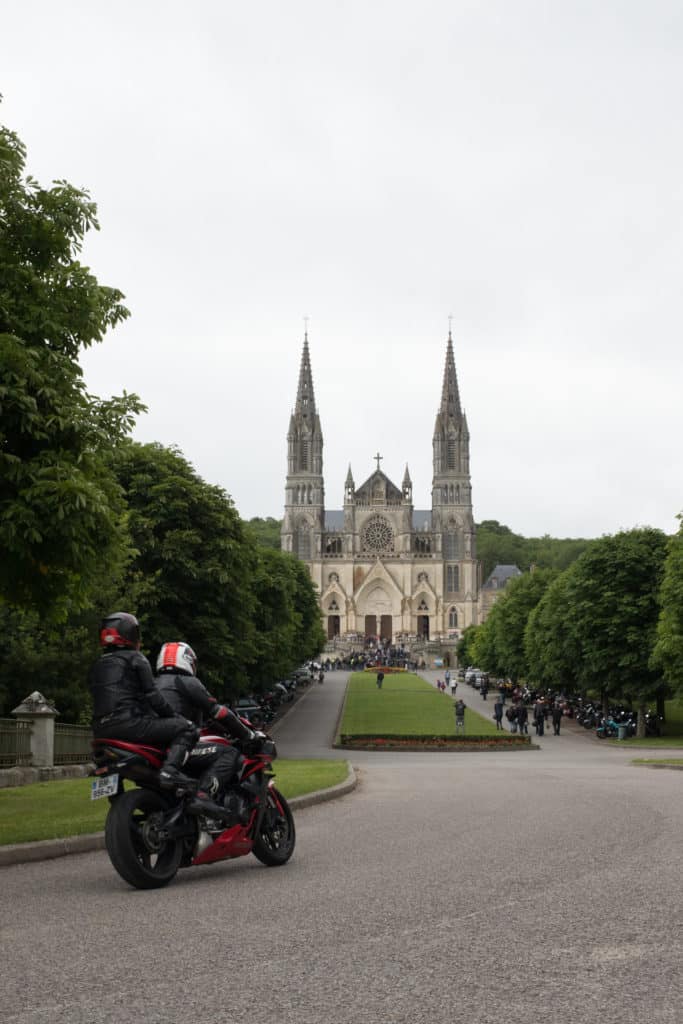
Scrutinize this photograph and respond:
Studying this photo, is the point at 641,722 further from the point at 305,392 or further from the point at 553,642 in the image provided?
the point at 305,392

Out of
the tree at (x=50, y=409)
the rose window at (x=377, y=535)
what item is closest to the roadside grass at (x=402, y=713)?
the tree at (x=50, y=409)

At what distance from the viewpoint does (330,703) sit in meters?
74.8

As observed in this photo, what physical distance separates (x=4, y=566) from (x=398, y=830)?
5.21m

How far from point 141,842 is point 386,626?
15416cm

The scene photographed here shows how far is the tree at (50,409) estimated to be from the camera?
1249 cm

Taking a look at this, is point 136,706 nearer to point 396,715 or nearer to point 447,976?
point 447,976

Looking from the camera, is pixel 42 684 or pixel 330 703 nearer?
pixel 42 684

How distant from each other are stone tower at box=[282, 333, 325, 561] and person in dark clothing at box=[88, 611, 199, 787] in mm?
150106

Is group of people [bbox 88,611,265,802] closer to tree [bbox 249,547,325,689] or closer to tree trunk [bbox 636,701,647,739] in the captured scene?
tree [bbox 249,547,325,689]

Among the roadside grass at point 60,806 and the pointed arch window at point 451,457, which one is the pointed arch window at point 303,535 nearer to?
the pointed arch window at point 451,457

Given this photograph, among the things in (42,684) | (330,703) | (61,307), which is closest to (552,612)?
(330,703)

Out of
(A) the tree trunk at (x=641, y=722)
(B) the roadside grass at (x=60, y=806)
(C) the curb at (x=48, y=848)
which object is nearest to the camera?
(C) the curb at (x=48, y=848)

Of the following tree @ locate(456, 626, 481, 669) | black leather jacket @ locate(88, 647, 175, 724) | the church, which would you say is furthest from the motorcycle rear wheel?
the church

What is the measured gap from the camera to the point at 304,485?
163 m
